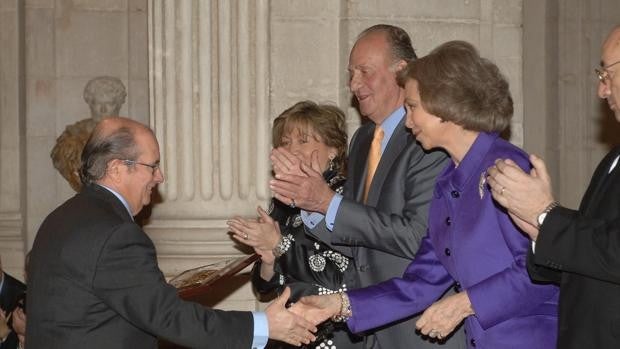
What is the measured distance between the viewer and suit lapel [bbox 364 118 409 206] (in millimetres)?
4797

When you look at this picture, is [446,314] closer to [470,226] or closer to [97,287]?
[470,226]

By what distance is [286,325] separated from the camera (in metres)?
4.47

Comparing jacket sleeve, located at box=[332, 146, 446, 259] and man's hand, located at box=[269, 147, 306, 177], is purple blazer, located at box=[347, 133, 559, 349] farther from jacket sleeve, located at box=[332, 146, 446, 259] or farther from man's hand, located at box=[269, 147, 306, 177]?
man's hand, located at box=[269, 147, 306, 177]

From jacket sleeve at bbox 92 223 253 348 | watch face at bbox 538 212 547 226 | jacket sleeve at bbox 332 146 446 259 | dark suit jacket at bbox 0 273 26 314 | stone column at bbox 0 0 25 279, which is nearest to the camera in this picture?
watch face at bbox 538 212 547 226

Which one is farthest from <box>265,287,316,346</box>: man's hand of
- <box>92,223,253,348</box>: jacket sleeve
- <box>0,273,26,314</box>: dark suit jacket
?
<box>0,273,26,314</box>: dark suit jacket

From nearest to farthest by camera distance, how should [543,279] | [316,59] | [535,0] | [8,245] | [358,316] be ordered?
[543,279] → [358,316] → [316,59] → [535,0] → [8,245]

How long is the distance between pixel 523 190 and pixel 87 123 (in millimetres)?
5522

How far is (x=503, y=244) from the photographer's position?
4.08 metres

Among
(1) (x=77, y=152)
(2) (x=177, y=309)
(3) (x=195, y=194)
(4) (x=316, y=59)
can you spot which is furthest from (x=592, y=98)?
(2) (x=177, y=309)

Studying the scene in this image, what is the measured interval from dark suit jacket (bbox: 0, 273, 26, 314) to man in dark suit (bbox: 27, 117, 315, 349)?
2890 millimetres

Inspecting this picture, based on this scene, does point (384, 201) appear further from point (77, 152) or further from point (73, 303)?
point (77, 152)

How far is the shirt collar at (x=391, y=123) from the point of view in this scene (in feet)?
16.2

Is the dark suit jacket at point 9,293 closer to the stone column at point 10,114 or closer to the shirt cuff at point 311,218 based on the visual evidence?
the stone column at point 10,114

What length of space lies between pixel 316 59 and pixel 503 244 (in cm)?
271
